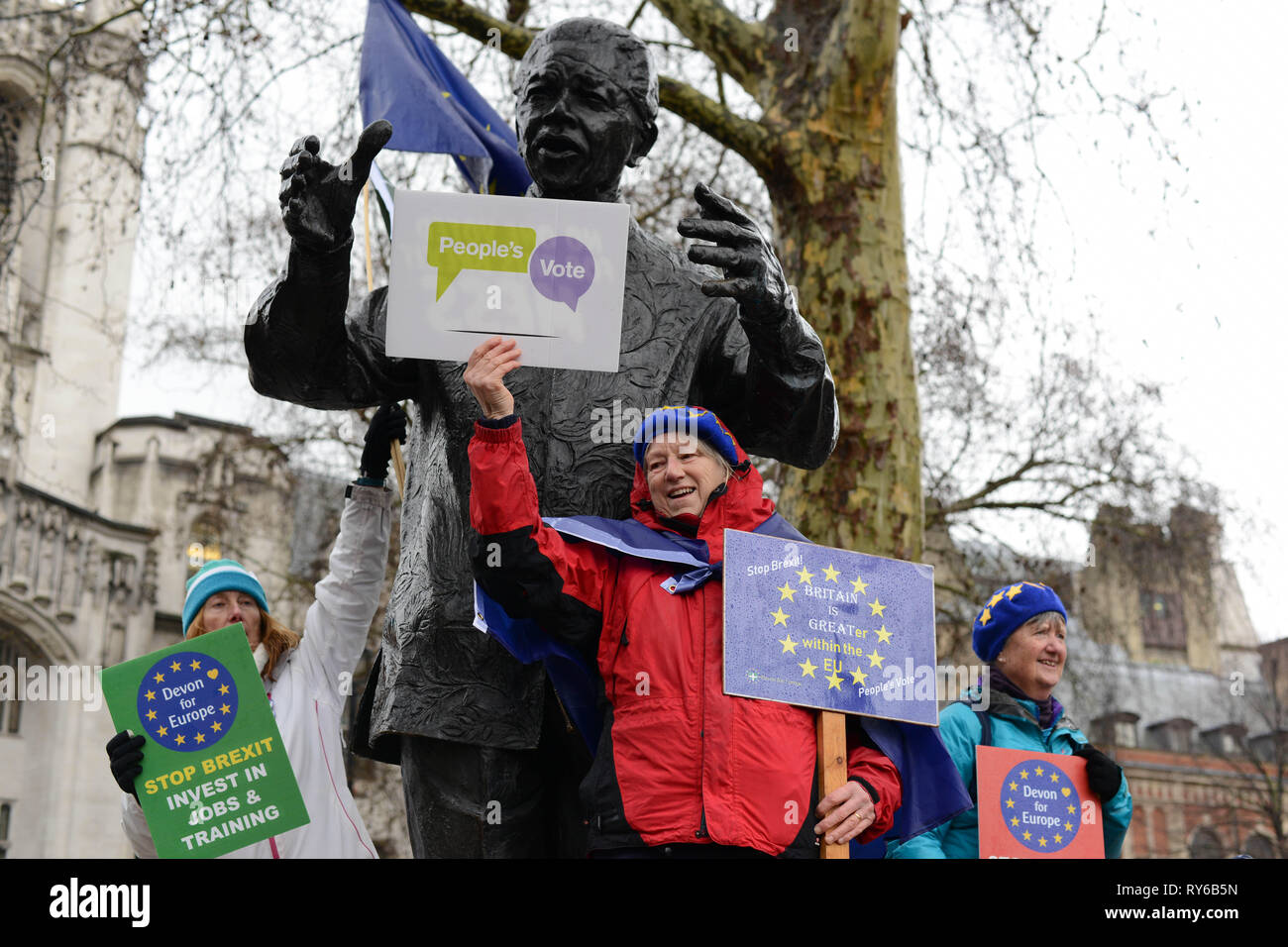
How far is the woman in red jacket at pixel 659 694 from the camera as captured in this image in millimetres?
3039

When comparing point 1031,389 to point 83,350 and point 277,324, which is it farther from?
point 83,350

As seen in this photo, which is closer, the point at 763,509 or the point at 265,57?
the point at 763,509

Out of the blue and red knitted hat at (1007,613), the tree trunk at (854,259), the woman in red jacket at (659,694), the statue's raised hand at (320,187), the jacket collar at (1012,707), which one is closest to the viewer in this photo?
the woman in red jacket at (659,694)

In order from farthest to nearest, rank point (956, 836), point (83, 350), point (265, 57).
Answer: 1. point (83, 350)
2. point (265, 57)
3. point (956, 836)

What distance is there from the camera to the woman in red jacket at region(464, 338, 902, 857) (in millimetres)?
3039

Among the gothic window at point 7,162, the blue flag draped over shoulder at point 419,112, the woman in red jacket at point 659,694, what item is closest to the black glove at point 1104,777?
the woman in red jacket at point 659,694

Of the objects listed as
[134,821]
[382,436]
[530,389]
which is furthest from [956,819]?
[134,821]

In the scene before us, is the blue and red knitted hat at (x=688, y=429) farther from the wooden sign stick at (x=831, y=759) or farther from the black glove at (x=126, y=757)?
the black glove at (x=126, y=757)

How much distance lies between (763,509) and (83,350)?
34.0 metres

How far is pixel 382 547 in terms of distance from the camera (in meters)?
4.64

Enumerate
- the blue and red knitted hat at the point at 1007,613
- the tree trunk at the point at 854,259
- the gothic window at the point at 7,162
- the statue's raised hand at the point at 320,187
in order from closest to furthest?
1. the statue's raised hand at the point at 320,187
2. the blue and red knitted hat at the point at 1007,613
3. the tree trunk at the point at 854,259
4. the gothic window at the point at 7,162

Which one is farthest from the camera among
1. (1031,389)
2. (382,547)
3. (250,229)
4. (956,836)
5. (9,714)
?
(9,714)

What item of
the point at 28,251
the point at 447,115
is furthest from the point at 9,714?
the point at 447,115

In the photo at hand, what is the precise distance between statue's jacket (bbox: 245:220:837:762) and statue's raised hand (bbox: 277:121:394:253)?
8 centimetres
